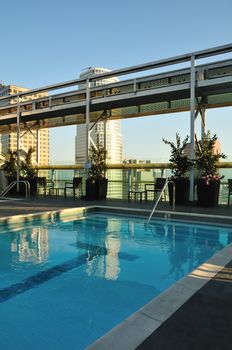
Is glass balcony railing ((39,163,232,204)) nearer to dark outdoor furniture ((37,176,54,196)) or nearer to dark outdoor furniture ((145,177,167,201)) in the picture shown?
dark outdoor furniture ((145,177,167,201))

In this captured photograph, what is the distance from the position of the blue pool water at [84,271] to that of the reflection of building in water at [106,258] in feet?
0.04

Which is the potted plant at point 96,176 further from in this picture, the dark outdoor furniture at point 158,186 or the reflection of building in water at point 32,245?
the reflection of building in water at point 32,245

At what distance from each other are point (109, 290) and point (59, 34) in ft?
29.6

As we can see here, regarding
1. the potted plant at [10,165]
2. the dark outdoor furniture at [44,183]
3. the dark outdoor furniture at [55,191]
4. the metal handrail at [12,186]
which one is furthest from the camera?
the potted plant at [10,165]

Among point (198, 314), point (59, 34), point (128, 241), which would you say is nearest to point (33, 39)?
point (59, 34)

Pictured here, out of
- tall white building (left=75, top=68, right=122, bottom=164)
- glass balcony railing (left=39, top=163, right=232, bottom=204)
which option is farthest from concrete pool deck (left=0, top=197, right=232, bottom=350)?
tall white building (left=75, top=68, right=122, bottom=164)

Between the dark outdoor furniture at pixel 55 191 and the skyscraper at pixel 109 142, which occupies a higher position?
the skyscraper at pixel 109 142

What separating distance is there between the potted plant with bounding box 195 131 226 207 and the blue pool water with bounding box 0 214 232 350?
1.97 metres

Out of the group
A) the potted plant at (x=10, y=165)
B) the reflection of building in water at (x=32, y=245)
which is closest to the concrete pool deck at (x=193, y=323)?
the reflection of building in water at (x=32, y=245)

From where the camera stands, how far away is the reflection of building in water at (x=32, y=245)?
4883 mm

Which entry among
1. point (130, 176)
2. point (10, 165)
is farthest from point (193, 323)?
point (10, 165)

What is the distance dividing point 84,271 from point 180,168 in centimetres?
550

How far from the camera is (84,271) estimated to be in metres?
4.23

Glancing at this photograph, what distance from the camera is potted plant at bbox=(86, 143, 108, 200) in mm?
10727
